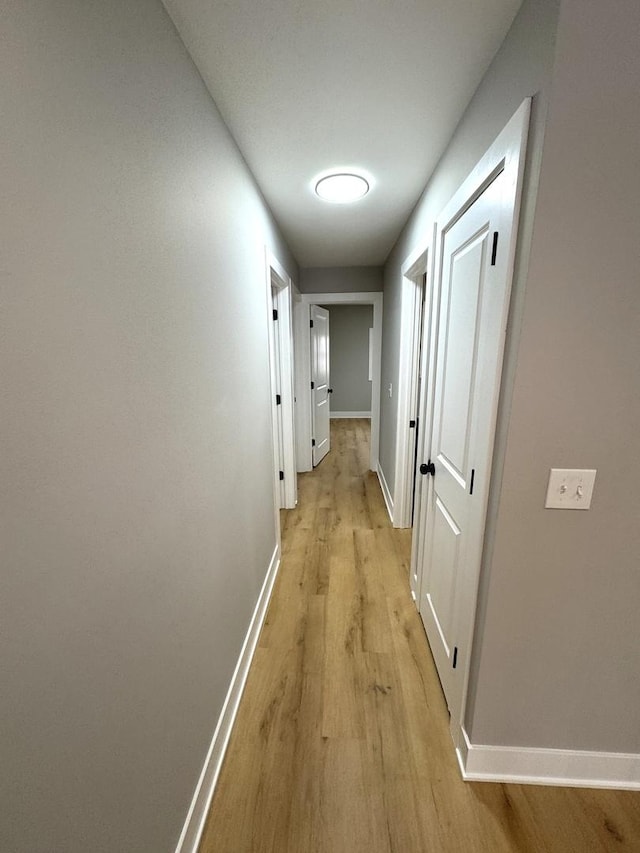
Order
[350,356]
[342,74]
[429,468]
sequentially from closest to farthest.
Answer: [342,74] < [429,468] < [350,356]

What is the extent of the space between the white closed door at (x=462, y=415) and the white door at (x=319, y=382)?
2.31 meters

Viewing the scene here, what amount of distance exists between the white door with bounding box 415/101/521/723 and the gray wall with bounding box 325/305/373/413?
16.9ft

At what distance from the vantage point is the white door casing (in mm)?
940

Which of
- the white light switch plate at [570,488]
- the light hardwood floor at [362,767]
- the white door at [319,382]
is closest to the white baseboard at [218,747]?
the light hardwood floor at [362,767]

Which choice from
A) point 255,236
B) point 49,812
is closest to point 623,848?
point 49,812

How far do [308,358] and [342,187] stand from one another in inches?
76.9

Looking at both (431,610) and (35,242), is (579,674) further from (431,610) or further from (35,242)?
(35,242)

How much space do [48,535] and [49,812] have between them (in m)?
0.45

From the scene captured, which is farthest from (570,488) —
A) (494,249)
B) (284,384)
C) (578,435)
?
(284,384)

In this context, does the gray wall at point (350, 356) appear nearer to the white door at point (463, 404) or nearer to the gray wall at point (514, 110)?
the gray wall at point (514, 110)

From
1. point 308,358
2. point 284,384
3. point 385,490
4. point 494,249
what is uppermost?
point 494,249

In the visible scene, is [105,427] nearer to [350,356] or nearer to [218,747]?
[218,747]

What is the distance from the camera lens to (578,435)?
0.92m

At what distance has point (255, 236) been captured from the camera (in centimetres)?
174
